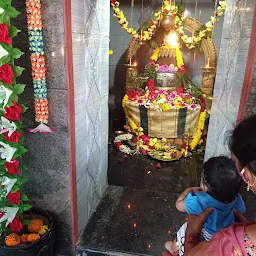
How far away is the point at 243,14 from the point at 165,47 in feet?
12.5

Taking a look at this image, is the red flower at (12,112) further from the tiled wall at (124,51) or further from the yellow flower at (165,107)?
the tiled wall at (124,51)

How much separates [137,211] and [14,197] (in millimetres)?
1372

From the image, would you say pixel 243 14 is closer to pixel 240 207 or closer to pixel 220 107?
pixel 220 107

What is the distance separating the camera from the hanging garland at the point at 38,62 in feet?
5.65

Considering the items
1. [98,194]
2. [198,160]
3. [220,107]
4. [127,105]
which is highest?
[220,107]

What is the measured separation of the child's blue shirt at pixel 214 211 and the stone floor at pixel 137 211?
969 millimetres

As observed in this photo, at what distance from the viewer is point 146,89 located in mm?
5543

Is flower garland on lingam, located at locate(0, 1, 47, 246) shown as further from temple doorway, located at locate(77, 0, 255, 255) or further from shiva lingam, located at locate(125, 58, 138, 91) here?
shiva lingam, located at locate(125, 58, 138, 91)

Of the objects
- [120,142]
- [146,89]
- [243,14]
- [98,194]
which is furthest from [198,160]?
[243,14]

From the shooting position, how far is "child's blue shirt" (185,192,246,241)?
147cm

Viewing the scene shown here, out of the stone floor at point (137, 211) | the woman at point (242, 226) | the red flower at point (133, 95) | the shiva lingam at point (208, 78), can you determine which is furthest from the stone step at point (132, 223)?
the shiva lingam at point (208, 78)

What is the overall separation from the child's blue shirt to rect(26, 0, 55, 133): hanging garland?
113cm

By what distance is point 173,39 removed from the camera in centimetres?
543

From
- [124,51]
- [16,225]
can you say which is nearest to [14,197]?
[16,225]
